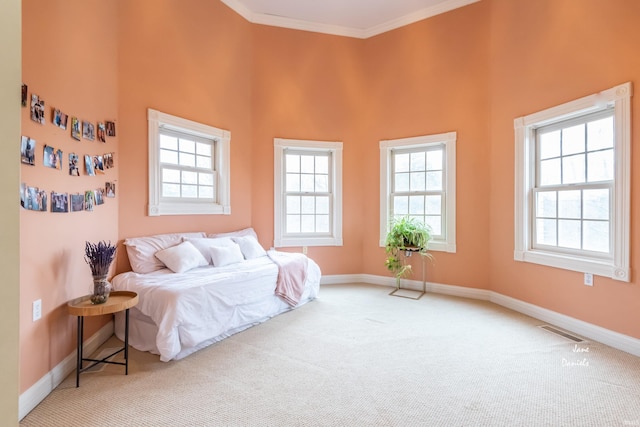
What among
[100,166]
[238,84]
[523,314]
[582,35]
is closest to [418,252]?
[523,314]

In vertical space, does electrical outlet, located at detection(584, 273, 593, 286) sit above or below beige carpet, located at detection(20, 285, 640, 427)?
above

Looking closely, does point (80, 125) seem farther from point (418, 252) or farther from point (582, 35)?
point (582, 35)

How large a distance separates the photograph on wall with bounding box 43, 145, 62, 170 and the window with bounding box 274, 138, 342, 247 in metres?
2.77

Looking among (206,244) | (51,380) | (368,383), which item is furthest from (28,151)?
(368,383)

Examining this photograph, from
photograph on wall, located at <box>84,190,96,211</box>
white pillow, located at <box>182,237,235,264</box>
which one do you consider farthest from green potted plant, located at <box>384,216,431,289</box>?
photograph on wall, located at <box>84,190,96,211</box>

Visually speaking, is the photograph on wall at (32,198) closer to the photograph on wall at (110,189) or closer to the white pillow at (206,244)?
the photograph on wall at (110,189)

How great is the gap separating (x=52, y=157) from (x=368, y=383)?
8.99 ft

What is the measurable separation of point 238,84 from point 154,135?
153cm

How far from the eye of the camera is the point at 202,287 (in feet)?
9.23

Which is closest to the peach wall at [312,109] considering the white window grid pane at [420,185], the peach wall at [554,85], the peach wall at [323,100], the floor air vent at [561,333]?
the peach wall at [323,100]

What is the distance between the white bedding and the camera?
2.57 meters

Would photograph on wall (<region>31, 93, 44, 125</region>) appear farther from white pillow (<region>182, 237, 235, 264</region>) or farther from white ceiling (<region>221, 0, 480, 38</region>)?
white ceiling (<region>221, 0, 480, 38</region>)

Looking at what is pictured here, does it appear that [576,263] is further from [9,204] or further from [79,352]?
[79,352]

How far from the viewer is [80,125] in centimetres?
260
